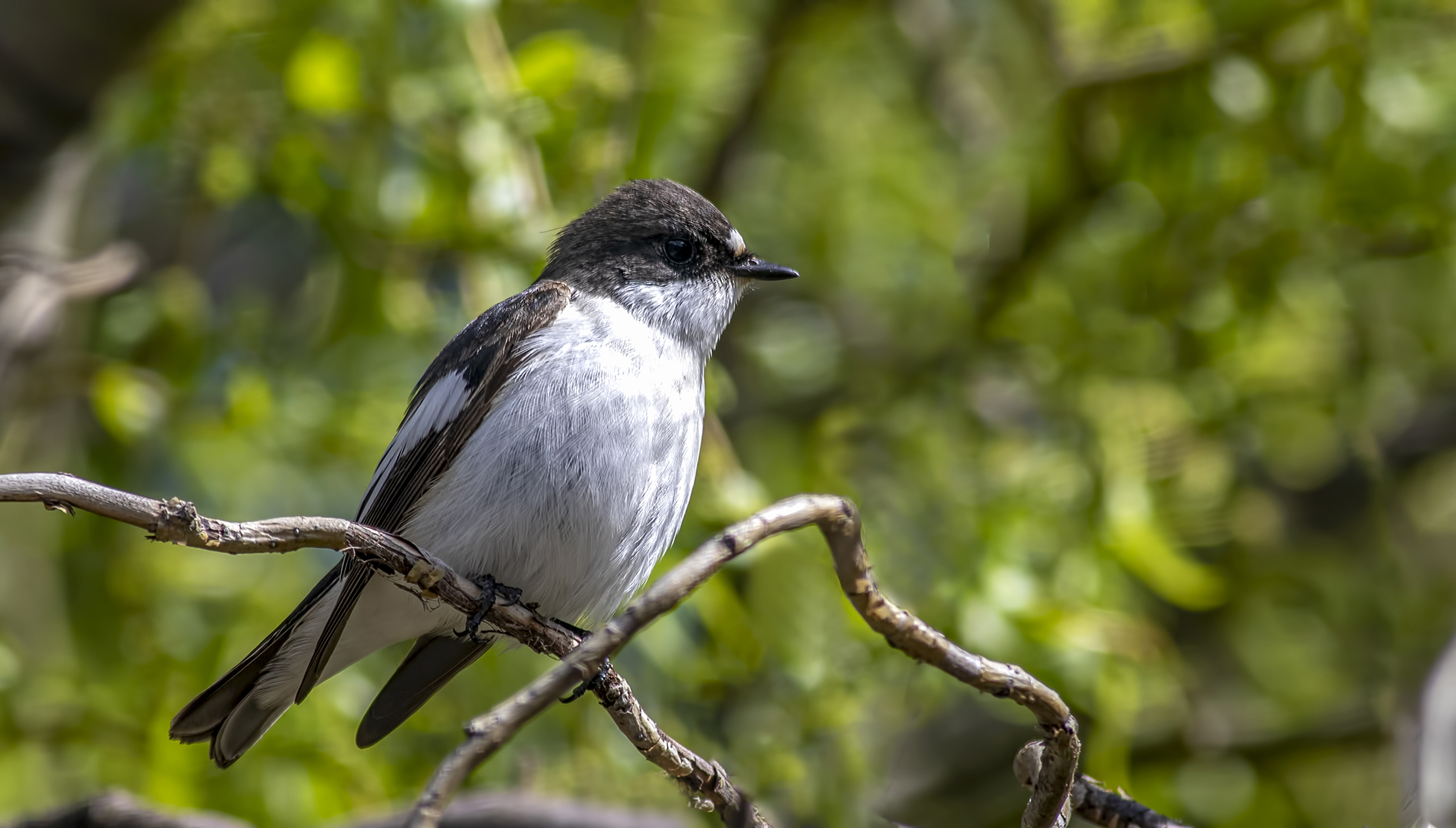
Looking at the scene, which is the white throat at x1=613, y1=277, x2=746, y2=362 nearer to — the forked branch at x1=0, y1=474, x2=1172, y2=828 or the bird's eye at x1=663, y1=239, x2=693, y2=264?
the bird's eye at x1=663, y1=239, x2=693, y2=264

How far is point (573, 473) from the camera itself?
112 inches

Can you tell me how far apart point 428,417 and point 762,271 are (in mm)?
1031

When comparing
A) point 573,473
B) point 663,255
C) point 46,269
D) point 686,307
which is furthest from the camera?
point 46,269

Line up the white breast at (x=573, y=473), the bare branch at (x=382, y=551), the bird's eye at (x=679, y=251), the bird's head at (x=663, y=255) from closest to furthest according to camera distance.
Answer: the bare branch at (x=382, y=551) < the white breast at (x=573, y=473) < the bird's head at (x=663, y=255) < the bird's eye at (x=679, y=251)

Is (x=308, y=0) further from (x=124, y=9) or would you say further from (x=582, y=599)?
(x=582, y=599)

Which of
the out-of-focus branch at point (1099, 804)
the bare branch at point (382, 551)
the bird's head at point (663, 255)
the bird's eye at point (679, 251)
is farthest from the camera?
the bird's eye at point (679, 251)

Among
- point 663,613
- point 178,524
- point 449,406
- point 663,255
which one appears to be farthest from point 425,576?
point 663,255

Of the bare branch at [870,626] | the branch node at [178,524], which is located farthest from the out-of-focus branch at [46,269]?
the bare branch at [870,626]

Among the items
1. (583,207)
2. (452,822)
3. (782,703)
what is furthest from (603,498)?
(583,207)

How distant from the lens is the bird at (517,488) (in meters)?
2.88

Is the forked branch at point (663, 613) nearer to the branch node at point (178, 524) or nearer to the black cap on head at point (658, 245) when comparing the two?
the branch node at point (178, 524)

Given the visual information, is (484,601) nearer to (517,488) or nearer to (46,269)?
(517,488)

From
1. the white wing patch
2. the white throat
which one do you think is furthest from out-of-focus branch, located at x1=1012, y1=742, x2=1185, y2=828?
the white wing patch

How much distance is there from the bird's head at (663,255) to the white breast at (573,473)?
1.20 ft
